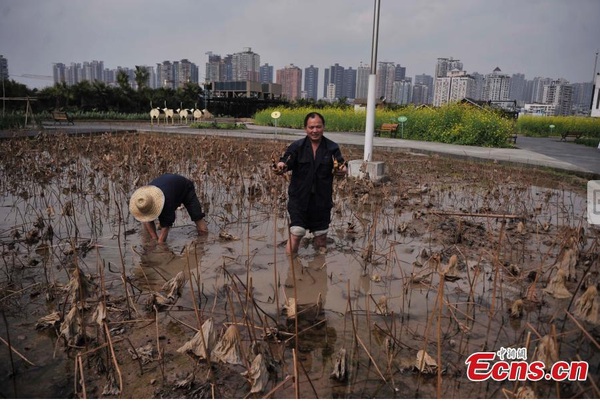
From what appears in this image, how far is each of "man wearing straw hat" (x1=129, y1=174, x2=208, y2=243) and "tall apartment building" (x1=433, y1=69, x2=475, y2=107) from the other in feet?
330

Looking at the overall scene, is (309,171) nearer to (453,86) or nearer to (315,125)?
(315,125)

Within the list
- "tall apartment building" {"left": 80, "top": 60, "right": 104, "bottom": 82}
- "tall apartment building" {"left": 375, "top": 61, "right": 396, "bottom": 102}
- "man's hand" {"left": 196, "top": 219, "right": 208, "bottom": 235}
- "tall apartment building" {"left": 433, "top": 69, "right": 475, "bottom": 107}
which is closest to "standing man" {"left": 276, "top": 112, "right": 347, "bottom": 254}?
"man's hand" {"left": 196, "top": 219, "right": 208, "bottom": 235}

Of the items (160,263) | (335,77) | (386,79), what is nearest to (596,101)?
(160,263)

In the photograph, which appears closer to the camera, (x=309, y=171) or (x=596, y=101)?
(x=309, y=171)

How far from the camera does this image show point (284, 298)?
347 centimetres

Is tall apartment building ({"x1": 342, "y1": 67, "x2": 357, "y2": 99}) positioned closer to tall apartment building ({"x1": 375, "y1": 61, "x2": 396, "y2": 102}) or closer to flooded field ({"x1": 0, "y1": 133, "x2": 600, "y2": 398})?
tall apartment building ({"x1": 375, "y1": 61, "x2": 396, "y2": 102})

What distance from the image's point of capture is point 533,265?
4.09 m

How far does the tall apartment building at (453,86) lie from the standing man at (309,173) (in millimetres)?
100790

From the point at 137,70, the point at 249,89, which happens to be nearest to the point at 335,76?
the point at 249,89

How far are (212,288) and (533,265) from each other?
9.91 feet

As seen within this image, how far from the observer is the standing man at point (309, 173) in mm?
3854

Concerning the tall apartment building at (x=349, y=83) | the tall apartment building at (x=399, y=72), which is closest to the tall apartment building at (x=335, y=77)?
the tall apartment building at (x=349, y=83)

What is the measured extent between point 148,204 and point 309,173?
1.53 metres

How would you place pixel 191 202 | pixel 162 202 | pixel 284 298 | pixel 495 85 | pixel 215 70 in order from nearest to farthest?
1. pixel 284 298
2. pixel 162 202
3. pixel 191 202
4. pixel 215 70
5. pixel 495 85
